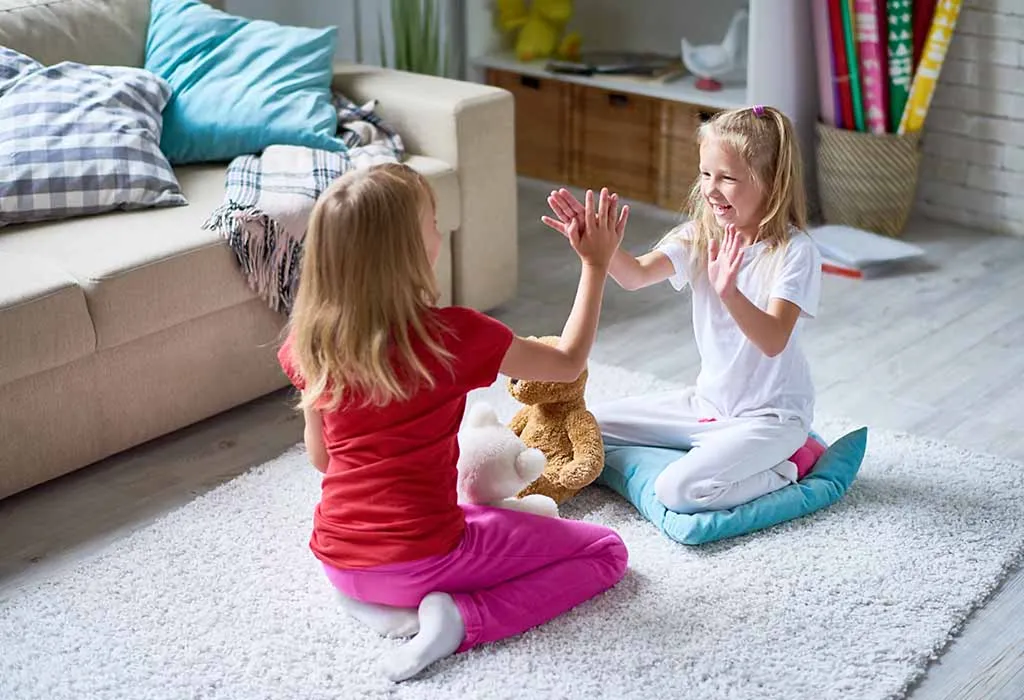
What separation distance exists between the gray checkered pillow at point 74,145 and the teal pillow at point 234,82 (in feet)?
0.41

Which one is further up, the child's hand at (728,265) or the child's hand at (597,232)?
the child's hand at (597,232)

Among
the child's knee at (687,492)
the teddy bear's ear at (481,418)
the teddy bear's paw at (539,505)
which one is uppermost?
the teddy bear's ear at (481,418)

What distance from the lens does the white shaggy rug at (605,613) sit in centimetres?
192

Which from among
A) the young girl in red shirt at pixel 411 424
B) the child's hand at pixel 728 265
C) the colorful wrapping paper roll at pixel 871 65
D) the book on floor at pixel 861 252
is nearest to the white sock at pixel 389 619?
the young girl in red shirt at pixel 411 424

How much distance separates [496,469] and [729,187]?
2.03 ft

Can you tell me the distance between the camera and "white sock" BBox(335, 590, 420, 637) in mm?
2016

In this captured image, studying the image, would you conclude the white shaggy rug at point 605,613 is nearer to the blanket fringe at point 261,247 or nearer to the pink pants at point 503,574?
the pink pants at point 503,574

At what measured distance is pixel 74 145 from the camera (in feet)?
9.21

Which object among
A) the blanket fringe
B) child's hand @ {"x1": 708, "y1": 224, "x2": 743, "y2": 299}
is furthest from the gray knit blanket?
child's hand @ {"x1": 708, "y1": 224, "x2": 743, "y2": 299}

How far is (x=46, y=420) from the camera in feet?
8.16

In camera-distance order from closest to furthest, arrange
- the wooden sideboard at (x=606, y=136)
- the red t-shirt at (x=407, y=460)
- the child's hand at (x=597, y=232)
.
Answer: the red t-shirt at (x=407, y=460) < the child's hand at (x=597, y=232) < the wooden sideboard at (x=606, y=136)

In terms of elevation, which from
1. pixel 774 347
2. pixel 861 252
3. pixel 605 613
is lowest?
pixel 605 613

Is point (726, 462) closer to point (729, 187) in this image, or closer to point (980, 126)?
point (729, 187)

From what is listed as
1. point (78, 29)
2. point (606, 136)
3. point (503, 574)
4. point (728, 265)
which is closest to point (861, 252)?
point (606, 136)
